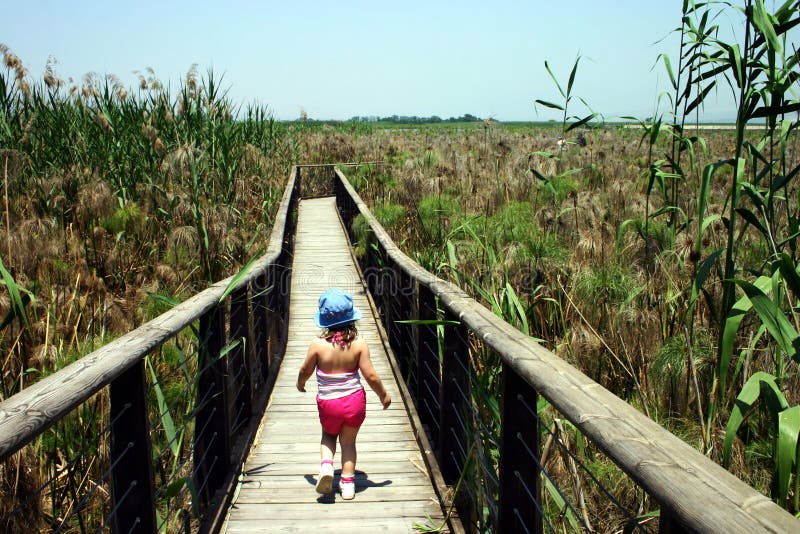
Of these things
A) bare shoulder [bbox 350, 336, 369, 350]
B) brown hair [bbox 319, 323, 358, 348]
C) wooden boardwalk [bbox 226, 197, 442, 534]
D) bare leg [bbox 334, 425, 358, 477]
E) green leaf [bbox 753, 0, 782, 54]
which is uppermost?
green leaf [bbox 753, 0, 782, 54]

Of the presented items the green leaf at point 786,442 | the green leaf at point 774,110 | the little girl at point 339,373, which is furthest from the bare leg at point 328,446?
the green leaf at point 774,110

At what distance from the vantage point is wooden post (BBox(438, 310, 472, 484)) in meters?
3.02

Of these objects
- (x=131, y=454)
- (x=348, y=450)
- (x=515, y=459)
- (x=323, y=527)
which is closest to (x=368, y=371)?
(x=348, y=450)

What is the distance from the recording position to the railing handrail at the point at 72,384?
4.64ft

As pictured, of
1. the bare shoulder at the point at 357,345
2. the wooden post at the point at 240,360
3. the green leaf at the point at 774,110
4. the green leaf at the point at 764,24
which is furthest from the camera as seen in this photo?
the wooden post at the point at 240,360

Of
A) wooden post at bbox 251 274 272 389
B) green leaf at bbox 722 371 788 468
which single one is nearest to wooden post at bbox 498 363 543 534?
green leaf at bbox 722 371 788 468

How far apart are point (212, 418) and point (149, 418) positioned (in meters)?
0.83

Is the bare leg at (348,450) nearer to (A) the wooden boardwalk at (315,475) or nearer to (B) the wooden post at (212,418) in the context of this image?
(A) the wooden boardwalk at (315,475)

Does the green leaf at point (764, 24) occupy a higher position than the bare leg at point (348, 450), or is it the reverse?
the green leaf at point (764, 24)

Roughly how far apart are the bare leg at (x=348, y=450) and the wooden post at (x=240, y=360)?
26.5 inches

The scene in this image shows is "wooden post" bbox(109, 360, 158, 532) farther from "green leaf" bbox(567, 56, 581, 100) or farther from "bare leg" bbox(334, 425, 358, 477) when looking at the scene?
"green leaf" bbox(567, 56, 581, 100)

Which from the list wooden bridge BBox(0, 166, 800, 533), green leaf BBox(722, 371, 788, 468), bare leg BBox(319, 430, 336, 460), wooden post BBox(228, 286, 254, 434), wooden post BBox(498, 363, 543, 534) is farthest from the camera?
wooden post BBox(228, 286, 254, 434)

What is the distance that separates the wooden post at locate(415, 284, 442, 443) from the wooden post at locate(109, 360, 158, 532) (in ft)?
5.95

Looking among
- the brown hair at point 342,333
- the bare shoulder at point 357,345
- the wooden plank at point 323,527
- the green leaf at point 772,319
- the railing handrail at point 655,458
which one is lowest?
the wooden plank at point 323,527
